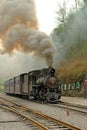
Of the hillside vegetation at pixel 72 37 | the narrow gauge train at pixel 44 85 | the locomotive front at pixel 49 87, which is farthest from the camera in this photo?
the hillside vegetation at pixel 72 37

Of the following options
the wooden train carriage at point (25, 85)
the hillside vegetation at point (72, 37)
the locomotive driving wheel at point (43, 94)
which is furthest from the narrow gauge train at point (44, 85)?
the hillside vegetation at point (72, 37)

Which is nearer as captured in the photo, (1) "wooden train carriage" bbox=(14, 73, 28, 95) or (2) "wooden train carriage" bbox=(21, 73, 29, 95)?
(2) "wooden train carriage" bbox=(21, 73, 29, 95)

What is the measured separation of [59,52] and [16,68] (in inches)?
877

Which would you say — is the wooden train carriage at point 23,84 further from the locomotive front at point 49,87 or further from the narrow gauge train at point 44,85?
the locomotive front at point 49,87

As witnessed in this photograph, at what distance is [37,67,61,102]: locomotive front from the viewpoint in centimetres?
2870

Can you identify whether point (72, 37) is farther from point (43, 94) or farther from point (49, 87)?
point (49, 87)

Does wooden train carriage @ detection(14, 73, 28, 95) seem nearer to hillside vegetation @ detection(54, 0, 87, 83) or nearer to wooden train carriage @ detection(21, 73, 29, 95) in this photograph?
wooden train carriage @ detection(21, 73, 29, 95)

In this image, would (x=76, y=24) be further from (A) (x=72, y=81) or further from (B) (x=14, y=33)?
(B) (x=14, y=33)

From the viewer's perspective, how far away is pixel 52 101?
30.2 meters

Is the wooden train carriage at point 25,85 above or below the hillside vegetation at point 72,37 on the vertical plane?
below

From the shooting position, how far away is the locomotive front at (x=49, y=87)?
2870 cm

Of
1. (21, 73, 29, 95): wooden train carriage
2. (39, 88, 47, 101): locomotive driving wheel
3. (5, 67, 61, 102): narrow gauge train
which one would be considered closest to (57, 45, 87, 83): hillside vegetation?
(21, 73, 29, 95): wooden train carriage

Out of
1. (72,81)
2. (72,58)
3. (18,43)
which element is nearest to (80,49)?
(72,58)

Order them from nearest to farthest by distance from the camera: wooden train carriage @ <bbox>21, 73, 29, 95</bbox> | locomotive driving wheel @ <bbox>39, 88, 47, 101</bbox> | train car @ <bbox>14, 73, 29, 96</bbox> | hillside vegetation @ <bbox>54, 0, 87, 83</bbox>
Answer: locomotive driving wheel @ <bbox>39, 88, 47, 101</bbox> < wooden train carriage @ <bbox>21, 73, 29, 95</bbox> < train car @ <bbox>14, 73, 29, 96</bbox> < hillside vegetation @ <bbox>54, 0, 87, 83</bbox>
